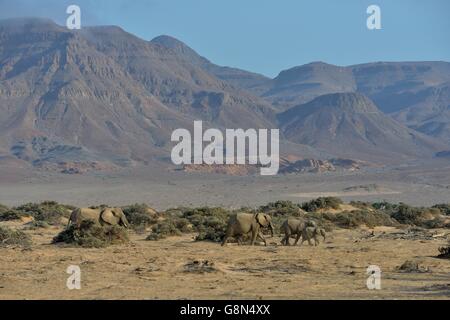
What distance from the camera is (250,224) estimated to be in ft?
83.7

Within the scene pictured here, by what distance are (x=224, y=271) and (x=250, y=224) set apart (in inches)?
249

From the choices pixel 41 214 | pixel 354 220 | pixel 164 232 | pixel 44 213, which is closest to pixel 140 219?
pixel 44 213

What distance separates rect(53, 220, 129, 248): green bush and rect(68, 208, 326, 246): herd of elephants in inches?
14.1

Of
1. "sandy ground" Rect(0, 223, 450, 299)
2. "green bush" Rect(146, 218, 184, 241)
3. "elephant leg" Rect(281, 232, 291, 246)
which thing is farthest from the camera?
"green bush" Rect(146, 218, 184, 241)

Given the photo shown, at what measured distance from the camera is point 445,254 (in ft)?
73.9

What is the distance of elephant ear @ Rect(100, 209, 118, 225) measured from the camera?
28234 millimetres

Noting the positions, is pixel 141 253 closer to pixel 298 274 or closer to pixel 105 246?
pixel 105 246

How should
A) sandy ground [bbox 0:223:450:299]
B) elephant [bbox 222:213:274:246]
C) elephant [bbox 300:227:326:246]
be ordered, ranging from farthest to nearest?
elephant [bbox 300:227:326:246] < elephant [bbox 222:213:274:246] < sandy ground [bbox 0:223:450:299]

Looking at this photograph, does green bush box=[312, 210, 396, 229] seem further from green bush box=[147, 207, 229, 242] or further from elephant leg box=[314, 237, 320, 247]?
elephant leg box=[314, 237, 320, 247]

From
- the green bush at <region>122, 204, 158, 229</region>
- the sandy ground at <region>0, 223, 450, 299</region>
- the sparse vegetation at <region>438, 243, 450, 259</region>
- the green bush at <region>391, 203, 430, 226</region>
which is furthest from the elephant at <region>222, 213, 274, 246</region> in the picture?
the green bush at <region>391, 203, 430, 226</region>

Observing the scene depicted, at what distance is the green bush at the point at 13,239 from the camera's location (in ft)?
84.3

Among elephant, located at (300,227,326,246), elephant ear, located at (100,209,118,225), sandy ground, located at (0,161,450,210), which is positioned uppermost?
elephant ear, located at (100,209,118,225)

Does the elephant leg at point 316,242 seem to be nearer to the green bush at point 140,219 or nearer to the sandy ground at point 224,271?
the sandy ground at point 224,271
